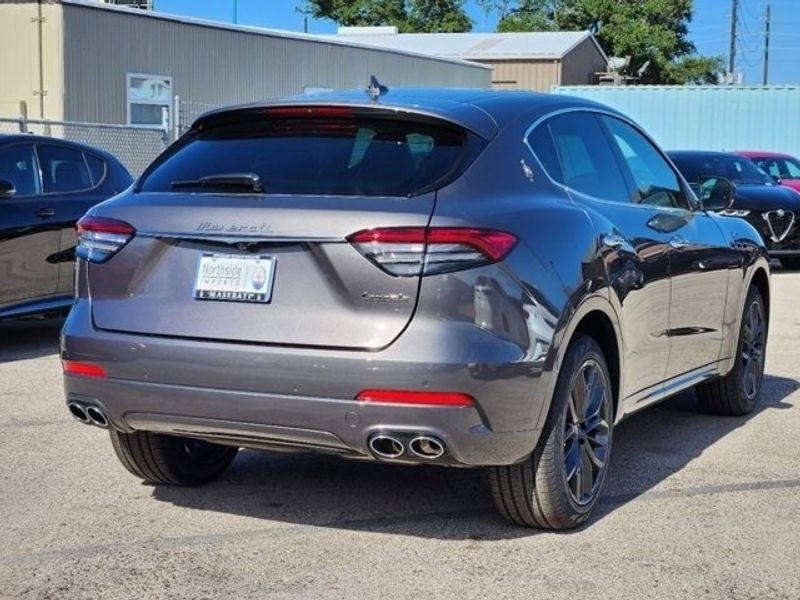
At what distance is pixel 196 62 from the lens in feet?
76.4

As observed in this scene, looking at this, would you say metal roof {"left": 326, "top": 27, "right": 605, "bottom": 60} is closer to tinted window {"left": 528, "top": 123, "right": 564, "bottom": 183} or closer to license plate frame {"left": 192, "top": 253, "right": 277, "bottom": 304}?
tinted window {"left": 528, "top": 123, "right": 564, "bottom": 183}

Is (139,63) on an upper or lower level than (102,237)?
upper

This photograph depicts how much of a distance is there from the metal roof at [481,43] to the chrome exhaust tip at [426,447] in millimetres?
38687

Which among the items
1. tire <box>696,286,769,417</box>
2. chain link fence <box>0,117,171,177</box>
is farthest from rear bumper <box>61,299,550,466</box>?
chain link fence <box>0,117,171,177</box>

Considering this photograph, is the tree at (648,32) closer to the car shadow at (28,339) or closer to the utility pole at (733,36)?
the utility pole at (733,36)

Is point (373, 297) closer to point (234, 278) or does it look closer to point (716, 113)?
point (234, 278)

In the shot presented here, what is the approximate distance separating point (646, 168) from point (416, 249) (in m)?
2.34

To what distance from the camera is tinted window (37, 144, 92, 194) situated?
9.28m

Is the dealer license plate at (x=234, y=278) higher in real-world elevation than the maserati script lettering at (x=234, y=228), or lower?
lower

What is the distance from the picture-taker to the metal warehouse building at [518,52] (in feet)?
140

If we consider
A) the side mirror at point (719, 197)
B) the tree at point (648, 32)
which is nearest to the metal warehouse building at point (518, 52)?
the tree at point (648, 32)

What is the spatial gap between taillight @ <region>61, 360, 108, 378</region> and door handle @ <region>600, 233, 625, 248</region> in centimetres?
207

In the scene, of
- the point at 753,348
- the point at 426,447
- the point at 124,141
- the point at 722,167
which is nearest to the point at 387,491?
the point at 426,447

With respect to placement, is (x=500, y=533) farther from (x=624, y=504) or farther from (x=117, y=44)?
(x=117, y=44)
